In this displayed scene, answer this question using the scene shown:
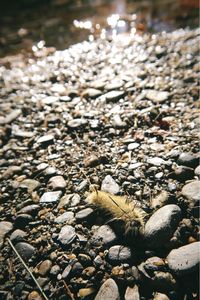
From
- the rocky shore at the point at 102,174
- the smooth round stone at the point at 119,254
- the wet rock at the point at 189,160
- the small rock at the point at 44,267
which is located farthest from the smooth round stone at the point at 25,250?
the wet rock at the point at 189,160

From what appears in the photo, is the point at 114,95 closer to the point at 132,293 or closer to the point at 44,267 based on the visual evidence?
the point at 44,267

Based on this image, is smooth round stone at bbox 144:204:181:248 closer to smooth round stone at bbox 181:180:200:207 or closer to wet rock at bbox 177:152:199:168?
smooth round stone at bbox 181:180:200:207

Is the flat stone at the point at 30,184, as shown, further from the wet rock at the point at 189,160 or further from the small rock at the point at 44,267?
the wet rock at the point at 189,160

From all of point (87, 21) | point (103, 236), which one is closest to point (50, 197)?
point (103, 236)

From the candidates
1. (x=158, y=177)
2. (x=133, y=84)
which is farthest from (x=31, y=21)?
(x=158, y=177)

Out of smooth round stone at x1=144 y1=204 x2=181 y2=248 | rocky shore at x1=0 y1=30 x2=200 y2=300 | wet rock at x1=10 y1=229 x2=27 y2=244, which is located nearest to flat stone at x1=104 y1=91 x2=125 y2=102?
rocky shore at x1=0 y1=30 x2=200 y2=300
